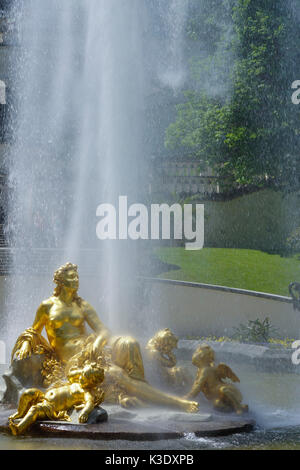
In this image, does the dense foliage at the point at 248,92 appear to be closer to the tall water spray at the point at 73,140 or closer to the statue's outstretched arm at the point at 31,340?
the tall water spray at the point at 73,140

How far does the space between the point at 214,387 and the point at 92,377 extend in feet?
4.26

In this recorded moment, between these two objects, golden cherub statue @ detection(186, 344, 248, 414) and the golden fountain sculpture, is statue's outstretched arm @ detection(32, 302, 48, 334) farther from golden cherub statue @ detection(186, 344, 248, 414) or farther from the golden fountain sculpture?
golden cherub statue @ detection(186, 344, 248, 414)

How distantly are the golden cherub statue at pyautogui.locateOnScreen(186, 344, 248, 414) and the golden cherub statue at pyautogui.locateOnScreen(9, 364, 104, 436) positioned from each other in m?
A: 1.07

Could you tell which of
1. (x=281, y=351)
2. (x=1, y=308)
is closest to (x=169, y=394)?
(x=281, y=351)

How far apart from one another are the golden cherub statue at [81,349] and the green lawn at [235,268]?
11917mm

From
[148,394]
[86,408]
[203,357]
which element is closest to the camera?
[86,408]

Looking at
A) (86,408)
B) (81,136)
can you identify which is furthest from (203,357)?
(81,136)

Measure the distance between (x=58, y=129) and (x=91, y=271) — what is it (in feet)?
35.3

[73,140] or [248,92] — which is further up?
[248,92]

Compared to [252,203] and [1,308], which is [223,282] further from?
[1,308]

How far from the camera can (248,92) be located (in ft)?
69.4

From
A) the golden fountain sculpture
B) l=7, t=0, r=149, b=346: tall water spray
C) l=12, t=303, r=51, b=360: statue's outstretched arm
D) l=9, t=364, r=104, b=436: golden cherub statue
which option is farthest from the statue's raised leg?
l=7, t=0, r=149, b=346: tall water spray

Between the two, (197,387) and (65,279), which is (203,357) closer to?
(197,387)

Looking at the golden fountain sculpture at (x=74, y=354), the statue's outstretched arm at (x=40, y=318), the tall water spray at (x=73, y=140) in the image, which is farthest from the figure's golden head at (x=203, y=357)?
the tall water spray at (x=73, y=140)
